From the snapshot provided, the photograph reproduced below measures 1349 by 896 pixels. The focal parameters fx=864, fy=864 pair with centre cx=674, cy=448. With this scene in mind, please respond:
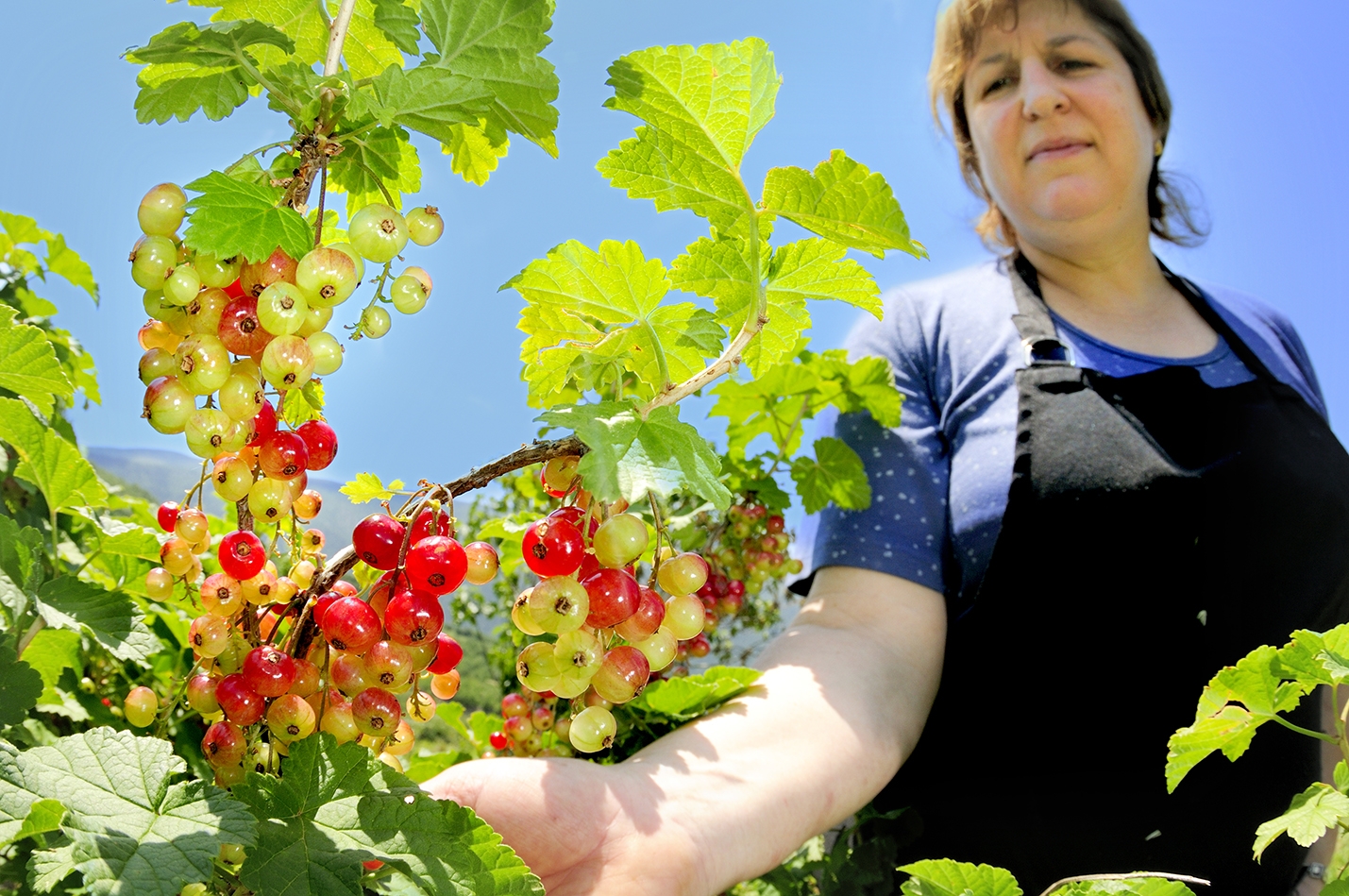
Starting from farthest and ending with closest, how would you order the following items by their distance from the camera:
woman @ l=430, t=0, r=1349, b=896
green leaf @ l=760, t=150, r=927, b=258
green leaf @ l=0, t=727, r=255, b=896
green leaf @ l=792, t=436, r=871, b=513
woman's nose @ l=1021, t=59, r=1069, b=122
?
1. woman's nose @ l=1021, t=59, r=1069, b=122
2. green leaf @ l=792, t=436, r=871, b=513
3. woman @ l=430, t=0, r=1349, b=896
4. green leaf @ l=760, t=150, r=927, b=258
5. green leaf @ l=0, t=727, r=255, b=896

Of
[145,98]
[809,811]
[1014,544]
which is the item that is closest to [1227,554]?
[1014,544]

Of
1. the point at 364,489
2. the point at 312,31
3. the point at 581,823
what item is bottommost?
the point at 581,823

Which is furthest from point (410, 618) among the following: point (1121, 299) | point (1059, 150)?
point (1121, 299)

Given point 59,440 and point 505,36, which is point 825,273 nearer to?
point 505,36

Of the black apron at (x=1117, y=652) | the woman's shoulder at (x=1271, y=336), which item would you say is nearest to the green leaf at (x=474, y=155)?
the black apron at (x=1117, y=652)

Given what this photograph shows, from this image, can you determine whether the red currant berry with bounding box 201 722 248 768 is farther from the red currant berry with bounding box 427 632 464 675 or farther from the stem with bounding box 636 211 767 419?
the stem with bounding box 636 211 767 419

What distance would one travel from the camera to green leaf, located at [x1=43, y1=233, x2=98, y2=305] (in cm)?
117

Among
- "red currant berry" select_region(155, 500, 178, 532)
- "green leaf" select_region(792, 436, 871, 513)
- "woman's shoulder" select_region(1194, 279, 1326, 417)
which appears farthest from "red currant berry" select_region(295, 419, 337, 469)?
"woman's shoulder" select_region(1194, 279, 1326, 417)

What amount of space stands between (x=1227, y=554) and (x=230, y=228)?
3.84 ft

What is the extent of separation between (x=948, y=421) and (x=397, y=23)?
3.40 ft

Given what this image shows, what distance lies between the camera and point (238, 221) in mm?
335

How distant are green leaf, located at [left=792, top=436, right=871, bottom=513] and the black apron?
0.61ft

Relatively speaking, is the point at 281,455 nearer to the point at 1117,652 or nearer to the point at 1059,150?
the point at 1117,652

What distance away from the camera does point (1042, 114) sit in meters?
1.35
